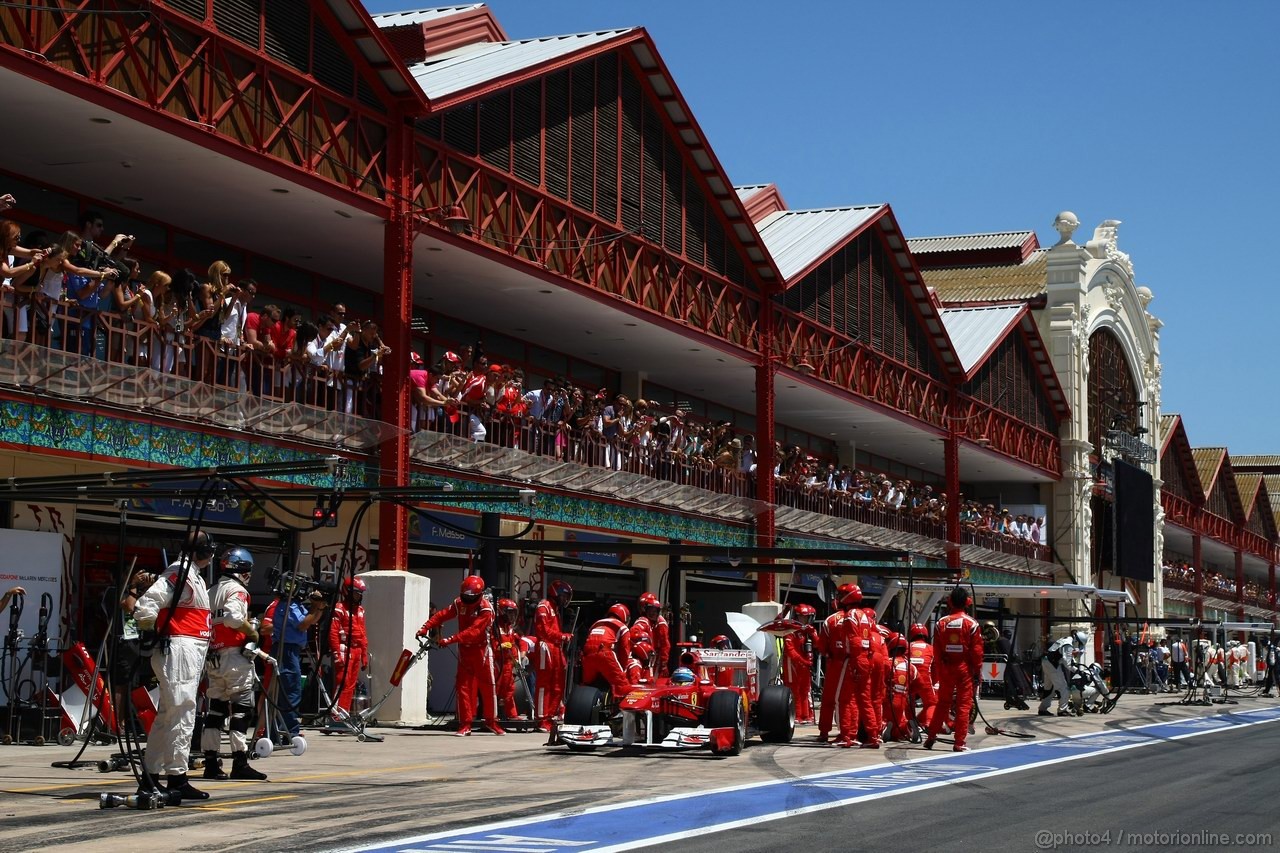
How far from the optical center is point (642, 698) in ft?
60.5

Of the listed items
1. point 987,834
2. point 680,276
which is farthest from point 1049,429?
point 987,834

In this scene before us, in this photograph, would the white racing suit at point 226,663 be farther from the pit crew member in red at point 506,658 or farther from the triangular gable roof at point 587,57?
the triangular gable roof at point 587,57

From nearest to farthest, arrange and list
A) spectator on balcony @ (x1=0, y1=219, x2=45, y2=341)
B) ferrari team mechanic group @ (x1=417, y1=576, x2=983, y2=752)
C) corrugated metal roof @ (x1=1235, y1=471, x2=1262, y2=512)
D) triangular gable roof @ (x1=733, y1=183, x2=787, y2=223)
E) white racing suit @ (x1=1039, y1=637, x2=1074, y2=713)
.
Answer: spectator on balcony @ (x1=0, y1=219, x2=45, y2=341), ferrari team mechanic group @ (x1=417, y1=576, x2=983, y2=752), white racing suit @ (x1=1039, y1=637, x2=1074, y2=713), triangular gable roof @ (x1=733, y1=183, x2=787, y2=223), corrugated metal roof @ (x1=1235, y1=471, x2=1262, y2=512)

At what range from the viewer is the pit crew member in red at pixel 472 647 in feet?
68.8

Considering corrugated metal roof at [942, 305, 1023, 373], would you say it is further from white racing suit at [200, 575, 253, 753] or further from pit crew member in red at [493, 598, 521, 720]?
white racing suit at [200, 575, 253, 753]

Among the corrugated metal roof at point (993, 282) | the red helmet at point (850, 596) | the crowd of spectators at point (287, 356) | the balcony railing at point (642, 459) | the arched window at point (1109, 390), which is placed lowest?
the red helmet at point (850, 596)

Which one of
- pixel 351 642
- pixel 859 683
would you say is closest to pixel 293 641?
pixel 351 642

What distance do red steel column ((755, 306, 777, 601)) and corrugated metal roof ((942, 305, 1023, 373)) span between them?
14.5 m

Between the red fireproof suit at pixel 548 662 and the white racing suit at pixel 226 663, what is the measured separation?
31.9ft

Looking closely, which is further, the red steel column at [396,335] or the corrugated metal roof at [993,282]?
the corrugated metal roof at [993,282]

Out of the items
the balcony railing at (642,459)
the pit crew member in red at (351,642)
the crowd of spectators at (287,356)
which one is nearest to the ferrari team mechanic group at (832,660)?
the pit crew member in red at (351,642)

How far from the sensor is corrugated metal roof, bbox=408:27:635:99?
27094 millimetres

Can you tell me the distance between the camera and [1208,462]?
88.7 m

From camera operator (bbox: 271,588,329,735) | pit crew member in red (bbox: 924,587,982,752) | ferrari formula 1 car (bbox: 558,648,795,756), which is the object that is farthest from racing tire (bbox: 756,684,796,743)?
camera operator (bbox: 271,588,329,735)
